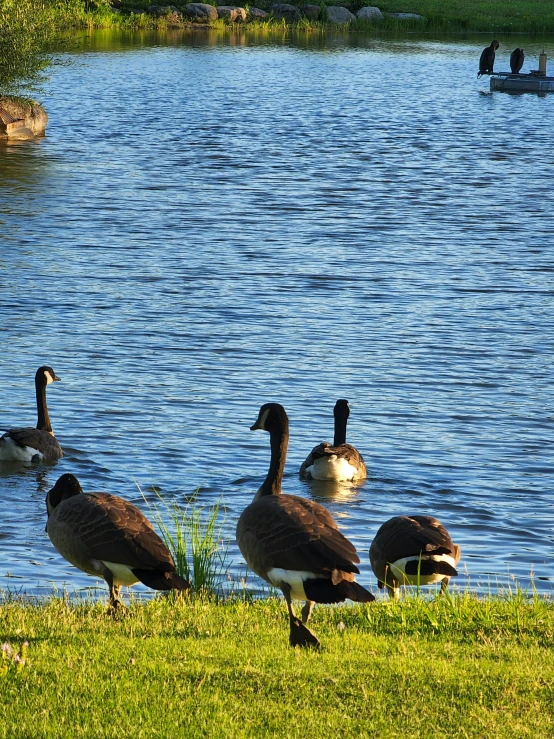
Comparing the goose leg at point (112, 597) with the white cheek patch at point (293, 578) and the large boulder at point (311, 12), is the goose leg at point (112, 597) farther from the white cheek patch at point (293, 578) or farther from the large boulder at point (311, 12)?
the large boulder at point (311, 12)

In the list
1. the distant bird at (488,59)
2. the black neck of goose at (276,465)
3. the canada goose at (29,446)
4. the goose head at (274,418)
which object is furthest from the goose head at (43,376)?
the distant bird at (488,59)

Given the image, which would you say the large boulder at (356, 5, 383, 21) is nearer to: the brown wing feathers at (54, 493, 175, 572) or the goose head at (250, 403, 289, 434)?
the goose head at (250, 403, 289, 434)

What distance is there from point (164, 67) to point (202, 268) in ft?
170

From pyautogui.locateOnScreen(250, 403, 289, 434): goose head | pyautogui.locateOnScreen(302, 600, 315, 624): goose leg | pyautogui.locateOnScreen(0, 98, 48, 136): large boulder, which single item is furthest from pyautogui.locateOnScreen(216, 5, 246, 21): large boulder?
pyautogui.locateOnScreen(302, 600, 315, 624): goose leg

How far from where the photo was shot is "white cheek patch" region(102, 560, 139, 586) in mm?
8117

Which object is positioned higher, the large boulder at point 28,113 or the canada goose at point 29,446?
the large boulder at point 28,113

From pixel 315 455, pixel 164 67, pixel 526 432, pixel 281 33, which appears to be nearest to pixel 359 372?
pixel 526 432

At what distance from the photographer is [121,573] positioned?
8203mm

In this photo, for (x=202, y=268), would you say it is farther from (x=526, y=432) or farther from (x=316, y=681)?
(x=316, y=681)

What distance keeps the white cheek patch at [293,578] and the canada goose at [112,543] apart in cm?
65

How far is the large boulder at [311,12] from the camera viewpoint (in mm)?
106750

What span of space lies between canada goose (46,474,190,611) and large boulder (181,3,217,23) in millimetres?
100161

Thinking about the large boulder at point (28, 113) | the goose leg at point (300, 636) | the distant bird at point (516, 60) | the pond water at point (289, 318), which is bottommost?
the pond water at point (289, 318)

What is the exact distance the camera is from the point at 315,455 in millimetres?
13430
